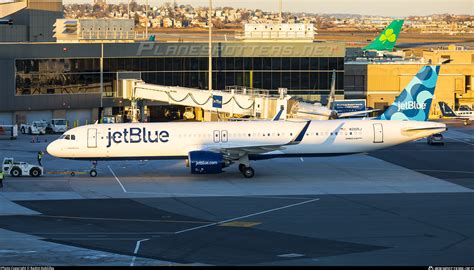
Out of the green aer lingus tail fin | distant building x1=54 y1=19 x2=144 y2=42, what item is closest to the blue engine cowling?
distant building x1=54 y1=19 x2=144 y2=42

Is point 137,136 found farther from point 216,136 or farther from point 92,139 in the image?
point 216,136

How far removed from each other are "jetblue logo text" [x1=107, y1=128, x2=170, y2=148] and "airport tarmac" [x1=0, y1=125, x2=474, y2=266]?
8.44 ft

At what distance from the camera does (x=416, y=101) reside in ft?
234

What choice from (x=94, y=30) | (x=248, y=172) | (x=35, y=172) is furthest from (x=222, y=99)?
(x=35, y=172)

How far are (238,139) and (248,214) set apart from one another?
14864 millimetres

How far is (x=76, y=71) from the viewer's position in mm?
101750

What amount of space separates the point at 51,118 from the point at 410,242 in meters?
63.7

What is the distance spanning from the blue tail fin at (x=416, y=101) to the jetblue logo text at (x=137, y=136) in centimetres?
1633

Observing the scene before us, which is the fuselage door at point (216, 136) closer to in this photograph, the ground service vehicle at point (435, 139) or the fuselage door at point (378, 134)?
the fuselage door at point (378, 134)

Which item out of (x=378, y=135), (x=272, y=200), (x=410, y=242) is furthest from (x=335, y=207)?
(x=378, y=135)

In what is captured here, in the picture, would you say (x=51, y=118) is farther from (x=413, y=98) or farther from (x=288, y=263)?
(x=288, y=263)

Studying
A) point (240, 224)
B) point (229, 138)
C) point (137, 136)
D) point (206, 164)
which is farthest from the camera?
point (229, 138)

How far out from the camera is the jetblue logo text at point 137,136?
215 ft

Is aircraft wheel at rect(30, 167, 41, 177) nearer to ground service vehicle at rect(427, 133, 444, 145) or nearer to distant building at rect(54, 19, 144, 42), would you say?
ground service vehicle at rect(427, 133, 444, 145)
